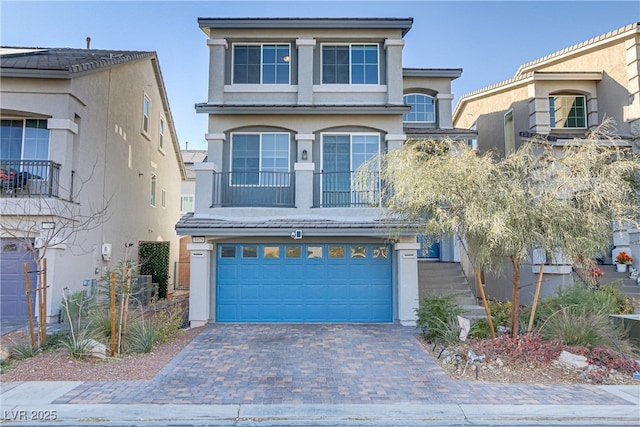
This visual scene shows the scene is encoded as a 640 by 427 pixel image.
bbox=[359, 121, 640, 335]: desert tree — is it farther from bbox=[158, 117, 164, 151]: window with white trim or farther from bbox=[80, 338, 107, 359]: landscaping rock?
bbox=[158, 117, 164, 151]: window with white trim

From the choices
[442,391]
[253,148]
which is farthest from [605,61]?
[442,391]

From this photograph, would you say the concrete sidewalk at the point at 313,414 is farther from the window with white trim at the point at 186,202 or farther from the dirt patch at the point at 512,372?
the window with white trim at the point at 186,202

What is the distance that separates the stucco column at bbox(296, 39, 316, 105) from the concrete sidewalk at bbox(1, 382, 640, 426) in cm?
905

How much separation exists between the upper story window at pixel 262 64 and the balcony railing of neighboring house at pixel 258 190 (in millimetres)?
3031

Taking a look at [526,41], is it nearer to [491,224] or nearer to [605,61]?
[605,61]

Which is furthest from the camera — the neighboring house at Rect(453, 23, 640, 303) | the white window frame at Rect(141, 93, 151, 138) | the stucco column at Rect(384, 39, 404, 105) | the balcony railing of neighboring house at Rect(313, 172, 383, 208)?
the white window frame at Rect(141, 93, 151, 138)

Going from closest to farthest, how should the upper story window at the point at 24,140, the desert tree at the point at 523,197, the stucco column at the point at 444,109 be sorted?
the desert tree at the point at 523,197
the upper story window at the point at 24,140
the stucco column at the point at 444,109

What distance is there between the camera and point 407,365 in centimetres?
778

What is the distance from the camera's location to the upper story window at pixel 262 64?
12742mm

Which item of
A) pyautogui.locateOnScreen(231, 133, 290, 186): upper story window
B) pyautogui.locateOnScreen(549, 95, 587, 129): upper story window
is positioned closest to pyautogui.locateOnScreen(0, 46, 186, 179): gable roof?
pyautogui.locateOnScreen(231, 133, 290, 186): upper story window

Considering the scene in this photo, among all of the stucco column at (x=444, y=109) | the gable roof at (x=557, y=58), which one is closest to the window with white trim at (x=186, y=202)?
the stucco column at (x=444, y=109)

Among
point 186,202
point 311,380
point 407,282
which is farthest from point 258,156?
point 186,202

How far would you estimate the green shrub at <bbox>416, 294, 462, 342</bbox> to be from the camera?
880cm

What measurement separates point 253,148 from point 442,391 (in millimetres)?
8589
